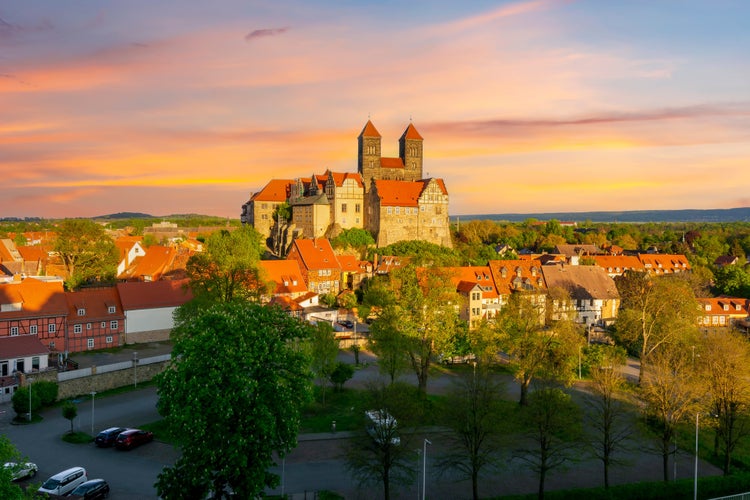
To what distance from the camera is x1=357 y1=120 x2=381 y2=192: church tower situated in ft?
366

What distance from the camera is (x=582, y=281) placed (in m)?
72.2

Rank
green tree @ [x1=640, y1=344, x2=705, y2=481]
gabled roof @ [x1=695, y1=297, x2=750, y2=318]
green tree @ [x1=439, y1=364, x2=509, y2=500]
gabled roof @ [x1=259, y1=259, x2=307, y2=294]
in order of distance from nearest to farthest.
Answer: green tree @ [x1=439, y1=364, x2=509, y2=500], green tree @ [x1=640, y1=344, x2=705, y2=481], gabled roof @ [x1=259, y1=259, x2=307, y2=294], gabled roof @ [x1=695, y1=297, x2=750, y2=318]

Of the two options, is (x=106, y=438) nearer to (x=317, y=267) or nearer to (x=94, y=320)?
(x=94, y=320)

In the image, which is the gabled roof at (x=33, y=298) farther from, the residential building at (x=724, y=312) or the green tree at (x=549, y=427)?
the residential building at (x=724, y=312)

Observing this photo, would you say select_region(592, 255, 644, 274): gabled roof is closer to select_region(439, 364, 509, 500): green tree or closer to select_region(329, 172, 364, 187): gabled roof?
select_region(329, 172, 364, 187): gabled roof

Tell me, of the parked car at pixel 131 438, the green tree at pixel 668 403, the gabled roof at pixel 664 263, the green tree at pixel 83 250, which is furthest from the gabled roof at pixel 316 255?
the gabled roof at pixel 664 263

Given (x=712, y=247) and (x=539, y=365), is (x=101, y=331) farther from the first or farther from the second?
(x=712, y=247)

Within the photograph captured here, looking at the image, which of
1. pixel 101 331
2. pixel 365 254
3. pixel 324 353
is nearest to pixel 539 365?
pixel 324 353

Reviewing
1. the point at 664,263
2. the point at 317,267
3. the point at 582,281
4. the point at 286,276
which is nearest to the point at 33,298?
the point at 286,276

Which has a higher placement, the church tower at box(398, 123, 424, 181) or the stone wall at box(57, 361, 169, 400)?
the church tower at box(398, 123, 424, 181)

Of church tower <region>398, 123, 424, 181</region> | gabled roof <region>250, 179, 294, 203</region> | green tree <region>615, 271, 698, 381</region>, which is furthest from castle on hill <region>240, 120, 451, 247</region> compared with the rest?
green tree <region>615, 271, 698, 381</region>

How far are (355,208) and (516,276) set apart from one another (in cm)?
3658

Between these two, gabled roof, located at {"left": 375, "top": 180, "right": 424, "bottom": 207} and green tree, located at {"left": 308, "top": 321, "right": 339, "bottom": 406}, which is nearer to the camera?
green tree, located at {"left": 308, "top": 321, "right": 339, "bottom": 406}

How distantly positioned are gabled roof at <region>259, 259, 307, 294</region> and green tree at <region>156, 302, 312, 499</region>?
43216 mm
